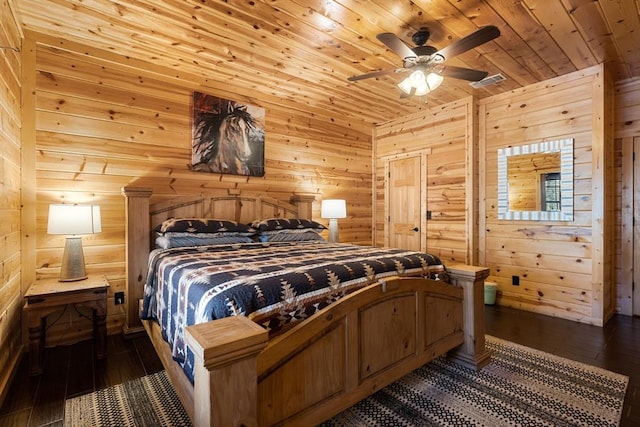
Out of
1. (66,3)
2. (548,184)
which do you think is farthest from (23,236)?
(548,184)

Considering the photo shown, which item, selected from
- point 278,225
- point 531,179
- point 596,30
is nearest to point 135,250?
point 278,225

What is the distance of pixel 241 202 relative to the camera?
3719 mm

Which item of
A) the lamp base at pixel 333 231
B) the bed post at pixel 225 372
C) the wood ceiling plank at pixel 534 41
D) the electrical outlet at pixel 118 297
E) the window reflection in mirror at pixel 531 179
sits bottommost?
the electrical outlet at pixel 118 297

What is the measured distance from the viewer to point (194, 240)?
2852mm

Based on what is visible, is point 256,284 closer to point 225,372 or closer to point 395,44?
point 225,372

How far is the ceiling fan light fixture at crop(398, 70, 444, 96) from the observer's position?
2.53m

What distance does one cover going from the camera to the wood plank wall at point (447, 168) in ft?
13.4

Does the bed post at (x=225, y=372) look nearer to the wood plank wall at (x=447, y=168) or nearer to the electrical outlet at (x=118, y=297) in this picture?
the electrical outlet at (x=118, y=297)

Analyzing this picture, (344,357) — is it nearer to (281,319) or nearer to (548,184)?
(281,319)

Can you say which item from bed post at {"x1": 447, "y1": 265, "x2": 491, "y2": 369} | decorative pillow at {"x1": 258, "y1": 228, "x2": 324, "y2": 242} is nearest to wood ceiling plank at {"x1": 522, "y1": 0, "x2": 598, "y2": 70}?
bed post at {"x1": 447, "y1": 265, "x2": 491, "y2": 369}

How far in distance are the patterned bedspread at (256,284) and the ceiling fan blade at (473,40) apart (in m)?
1.48

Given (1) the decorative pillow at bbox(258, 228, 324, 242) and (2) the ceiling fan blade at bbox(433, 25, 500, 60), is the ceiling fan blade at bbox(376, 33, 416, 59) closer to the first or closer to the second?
(2) the ceiling fan blade at bbox(433, 25, 500, 60)

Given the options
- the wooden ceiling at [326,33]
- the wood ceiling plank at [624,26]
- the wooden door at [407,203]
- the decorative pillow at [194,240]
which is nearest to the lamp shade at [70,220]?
the decorative pillow at [194,240]

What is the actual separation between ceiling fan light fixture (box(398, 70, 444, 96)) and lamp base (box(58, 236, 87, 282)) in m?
3.02
